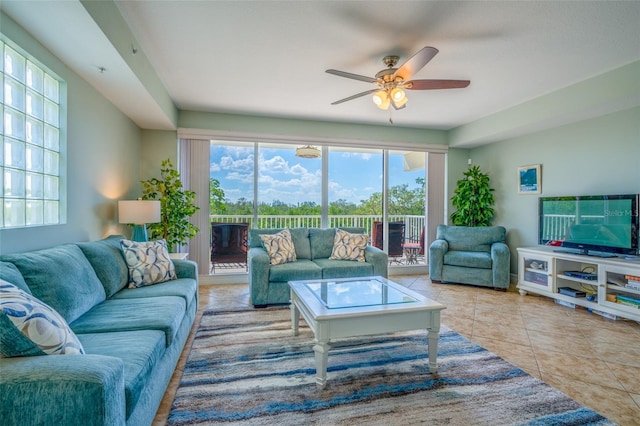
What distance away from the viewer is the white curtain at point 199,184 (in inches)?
179

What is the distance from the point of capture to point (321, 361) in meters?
1.97

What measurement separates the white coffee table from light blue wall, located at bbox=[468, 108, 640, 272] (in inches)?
124

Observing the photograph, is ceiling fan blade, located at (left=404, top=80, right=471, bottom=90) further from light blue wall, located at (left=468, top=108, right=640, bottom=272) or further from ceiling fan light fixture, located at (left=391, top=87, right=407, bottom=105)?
light blue wall, located at (left=468, top=108, right=640, bottom=272)

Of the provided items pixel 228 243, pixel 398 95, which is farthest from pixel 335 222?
pixel 398 95

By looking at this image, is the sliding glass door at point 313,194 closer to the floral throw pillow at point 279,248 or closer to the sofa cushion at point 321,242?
the sofa cushion at point 321,242

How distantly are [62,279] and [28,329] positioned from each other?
2.66 ft

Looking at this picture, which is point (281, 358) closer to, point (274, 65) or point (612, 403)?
point (612, 403)

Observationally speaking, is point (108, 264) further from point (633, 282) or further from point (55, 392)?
point (633, 282)

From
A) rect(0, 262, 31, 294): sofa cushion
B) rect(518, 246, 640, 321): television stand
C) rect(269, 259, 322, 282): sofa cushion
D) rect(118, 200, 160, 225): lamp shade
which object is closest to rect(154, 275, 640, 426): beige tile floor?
rect(518, 246, 640, 321): television stand

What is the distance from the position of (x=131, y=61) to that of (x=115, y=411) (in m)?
2.51

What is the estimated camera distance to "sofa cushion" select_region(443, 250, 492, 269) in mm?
4457

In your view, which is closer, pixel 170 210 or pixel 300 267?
pixel 300 267

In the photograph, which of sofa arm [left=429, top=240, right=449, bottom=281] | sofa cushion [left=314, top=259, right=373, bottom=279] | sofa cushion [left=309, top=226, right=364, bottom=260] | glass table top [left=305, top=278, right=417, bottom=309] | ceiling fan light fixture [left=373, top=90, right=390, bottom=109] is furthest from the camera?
sofa arm [left=429, top=240, right=449, bottom=281]

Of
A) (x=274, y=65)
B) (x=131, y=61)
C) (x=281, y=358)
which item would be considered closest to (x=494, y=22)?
(x=274, y=65)
